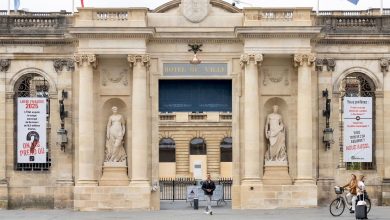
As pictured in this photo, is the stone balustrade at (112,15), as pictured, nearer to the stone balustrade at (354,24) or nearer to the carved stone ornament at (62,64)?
the carved stone ornament at (62,64)

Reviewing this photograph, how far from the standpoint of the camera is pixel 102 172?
4019 cm

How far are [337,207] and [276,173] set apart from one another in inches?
179

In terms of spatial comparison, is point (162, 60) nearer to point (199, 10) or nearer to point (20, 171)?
point (199, 10)

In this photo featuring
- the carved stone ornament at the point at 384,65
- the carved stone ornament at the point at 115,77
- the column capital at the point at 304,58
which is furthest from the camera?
the carved stone ornament at the point at 384,65

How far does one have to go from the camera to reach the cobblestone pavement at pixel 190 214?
35562mm

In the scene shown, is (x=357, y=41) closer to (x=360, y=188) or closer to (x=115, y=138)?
(x=360, y=188)

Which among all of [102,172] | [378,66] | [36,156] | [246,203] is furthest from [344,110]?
[36,156]

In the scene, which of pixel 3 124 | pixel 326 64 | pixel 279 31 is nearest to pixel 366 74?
pixel 326 64

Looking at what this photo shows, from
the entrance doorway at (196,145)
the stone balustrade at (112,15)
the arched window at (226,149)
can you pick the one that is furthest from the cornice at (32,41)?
the arched window at (226,149)

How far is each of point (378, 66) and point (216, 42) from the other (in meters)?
6.43

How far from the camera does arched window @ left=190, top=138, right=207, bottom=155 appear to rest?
253ft

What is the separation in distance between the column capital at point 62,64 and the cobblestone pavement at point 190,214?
18.4 feet

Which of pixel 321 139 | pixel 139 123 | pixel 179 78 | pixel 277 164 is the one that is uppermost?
pixel 179 78

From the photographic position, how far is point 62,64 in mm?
40656
